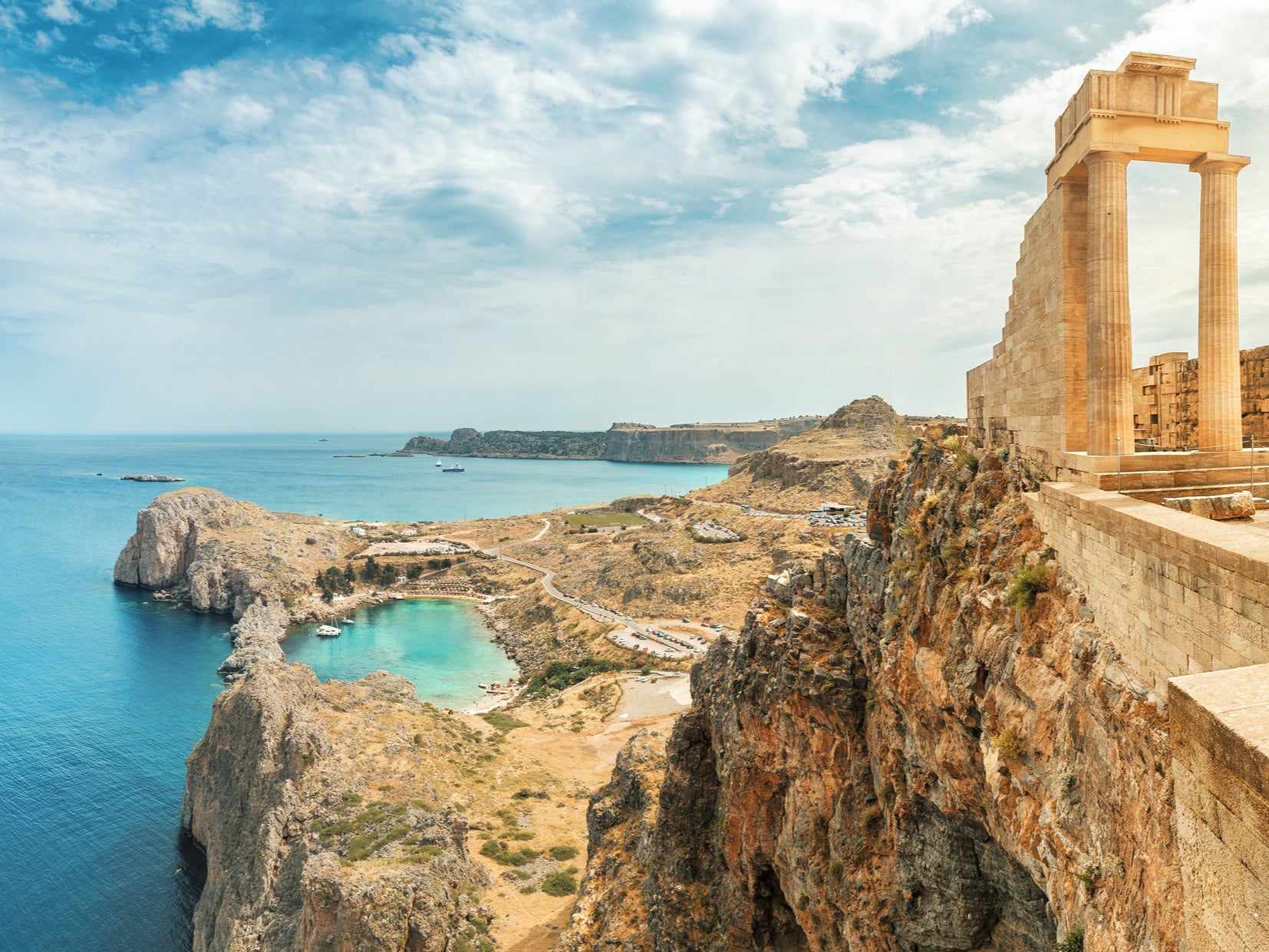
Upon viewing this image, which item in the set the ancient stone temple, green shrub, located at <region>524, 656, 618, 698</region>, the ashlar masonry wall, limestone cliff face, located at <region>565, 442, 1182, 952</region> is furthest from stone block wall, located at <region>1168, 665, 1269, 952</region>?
green shrub, located at <region>524, 656, 618, 698</region>

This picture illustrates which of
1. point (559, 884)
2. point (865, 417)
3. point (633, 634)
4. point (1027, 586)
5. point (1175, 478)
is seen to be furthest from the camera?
point (865, 417)

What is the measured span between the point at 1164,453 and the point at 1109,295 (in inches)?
111

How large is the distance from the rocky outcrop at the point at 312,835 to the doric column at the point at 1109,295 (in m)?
30.7

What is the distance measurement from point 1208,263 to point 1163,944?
10.4 meters

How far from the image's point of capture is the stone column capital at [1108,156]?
11.0 m

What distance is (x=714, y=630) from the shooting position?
6638 centimetres

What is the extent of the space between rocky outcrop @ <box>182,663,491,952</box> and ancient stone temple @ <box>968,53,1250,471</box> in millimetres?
30152

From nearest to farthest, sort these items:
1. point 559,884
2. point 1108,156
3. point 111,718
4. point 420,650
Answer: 1. point 1108,156
2. point 559,884
3. point 111,718
4. point 420,650

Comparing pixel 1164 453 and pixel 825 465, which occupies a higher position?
pixel 1164 453

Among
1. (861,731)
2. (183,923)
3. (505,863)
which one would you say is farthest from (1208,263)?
(183,923)

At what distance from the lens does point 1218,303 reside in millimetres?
11359

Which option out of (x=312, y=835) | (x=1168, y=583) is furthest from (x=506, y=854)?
(x=1168, y=583)

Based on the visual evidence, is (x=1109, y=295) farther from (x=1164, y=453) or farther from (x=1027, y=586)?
(x=1027, y=586)

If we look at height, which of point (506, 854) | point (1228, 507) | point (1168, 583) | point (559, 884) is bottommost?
point (559, 884)
